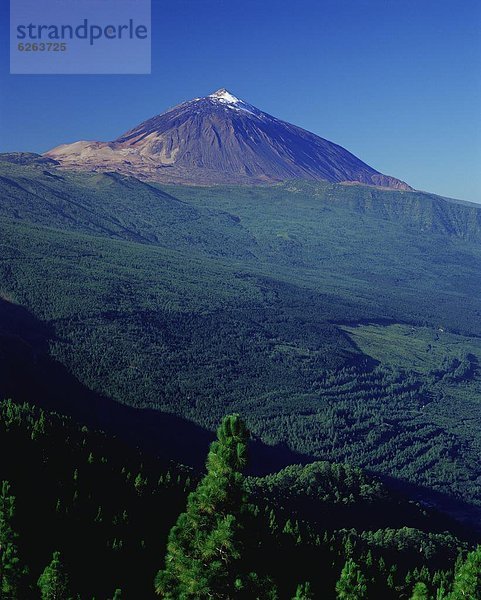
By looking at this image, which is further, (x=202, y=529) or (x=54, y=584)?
(x=54, y=584)

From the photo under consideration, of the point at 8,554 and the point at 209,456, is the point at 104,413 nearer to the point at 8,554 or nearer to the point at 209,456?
the point at 8,554

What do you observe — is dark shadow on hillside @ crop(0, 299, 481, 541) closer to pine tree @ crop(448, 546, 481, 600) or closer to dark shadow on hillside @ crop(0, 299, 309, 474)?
dark shadow on hillside @ crop(0, 299, 309, 474)

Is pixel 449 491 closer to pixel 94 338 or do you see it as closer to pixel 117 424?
pixel 117 424

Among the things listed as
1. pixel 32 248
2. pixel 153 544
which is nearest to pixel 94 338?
pixel 32 248

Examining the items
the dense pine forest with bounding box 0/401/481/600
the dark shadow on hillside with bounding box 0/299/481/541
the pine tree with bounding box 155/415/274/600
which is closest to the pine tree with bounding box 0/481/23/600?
the dense pine forest with bounding box 0/401/481/600

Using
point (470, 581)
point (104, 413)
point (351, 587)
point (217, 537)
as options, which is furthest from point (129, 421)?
point (217, 537)

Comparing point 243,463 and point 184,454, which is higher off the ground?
point 243,463
